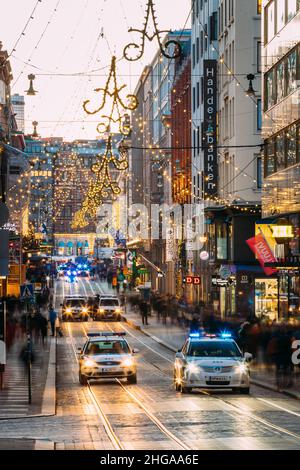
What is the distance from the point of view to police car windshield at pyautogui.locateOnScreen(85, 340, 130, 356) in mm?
35969

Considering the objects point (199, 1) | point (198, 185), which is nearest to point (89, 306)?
point (198, 185)

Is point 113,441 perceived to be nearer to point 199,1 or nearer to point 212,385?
point 212,385

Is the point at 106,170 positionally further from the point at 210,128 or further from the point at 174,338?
the point at 210,128

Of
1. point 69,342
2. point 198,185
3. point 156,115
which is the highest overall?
point 156,115

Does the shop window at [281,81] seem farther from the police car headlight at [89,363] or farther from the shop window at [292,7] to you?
the police car headlight at [89,363]

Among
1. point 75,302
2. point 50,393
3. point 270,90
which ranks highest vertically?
point 270,90

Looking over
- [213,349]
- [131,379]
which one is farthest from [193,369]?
[131,379]

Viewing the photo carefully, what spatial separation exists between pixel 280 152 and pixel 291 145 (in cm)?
232

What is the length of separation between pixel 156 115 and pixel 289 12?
275 feet

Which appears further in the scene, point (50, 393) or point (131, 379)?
point (131, 379)

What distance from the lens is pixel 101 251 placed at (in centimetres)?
18538

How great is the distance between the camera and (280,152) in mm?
49156

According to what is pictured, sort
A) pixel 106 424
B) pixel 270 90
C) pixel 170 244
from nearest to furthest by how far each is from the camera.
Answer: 1. pixel 106 424
2. pixel 270 90
3. pixel 170 244

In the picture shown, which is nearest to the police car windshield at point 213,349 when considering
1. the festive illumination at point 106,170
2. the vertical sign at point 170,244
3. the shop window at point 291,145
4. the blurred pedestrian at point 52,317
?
the festive illumination at point 106,170
